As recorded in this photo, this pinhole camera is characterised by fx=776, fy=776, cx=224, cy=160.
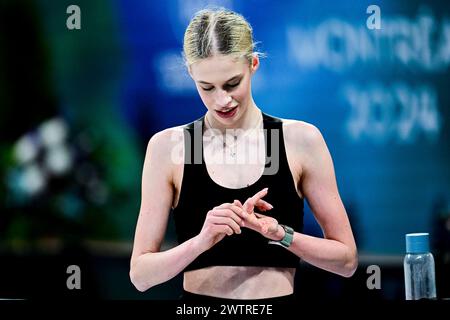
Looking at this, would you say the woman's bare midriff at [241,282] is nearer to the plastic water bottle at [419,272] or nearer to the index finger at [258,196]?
the index finger at [258,196]

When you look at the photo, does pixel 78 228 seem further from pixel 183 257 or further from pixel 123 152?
pixel 183 257

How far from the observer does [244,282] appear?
1552 millimetres

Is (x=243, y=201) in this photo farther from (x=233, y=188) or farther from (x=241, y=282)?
(x=241, y=282)

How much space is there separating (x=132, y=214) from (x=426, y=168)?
745 millimetres

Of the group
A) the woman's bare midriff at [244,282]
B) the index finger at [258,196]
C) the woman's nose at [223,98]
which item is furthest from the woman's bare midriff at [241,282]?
the woman's nose at [223,98]

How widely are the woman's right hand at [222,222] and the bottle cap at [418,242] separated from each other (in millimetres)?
397

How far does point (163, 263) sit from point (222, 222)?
180 millimetres

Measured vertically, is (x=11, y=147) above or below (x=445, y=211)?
above

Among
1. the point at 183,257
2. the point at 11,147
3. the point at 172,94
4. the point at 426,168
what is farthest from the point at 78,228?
the point at 426,168

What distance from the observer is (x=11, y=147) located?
2027 millimetres

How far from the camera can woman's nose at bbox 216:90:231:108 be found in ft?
5.08

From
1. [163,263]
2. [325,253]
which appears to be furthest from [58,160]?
[325,253]

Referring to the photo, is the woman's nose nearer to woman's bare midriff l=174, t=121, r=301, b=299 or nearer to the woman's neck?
the woman's neck
